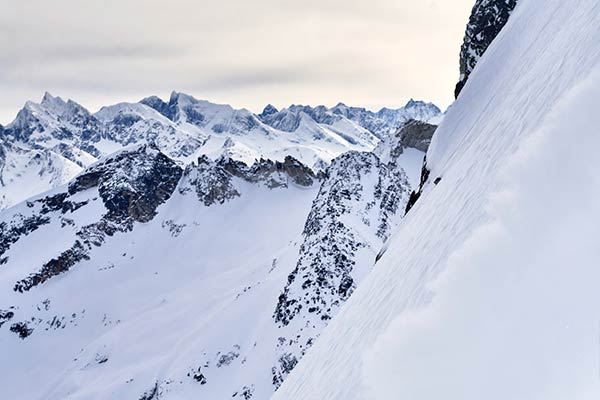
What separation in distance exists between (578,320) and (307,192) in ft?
352

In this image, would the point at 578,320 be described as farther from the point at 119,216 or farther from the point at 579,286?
the point at 119,216

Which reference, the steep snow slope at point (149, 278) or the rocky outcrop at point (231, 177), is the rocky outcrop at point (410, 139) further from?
the rocky outcrop at point (231, 177)

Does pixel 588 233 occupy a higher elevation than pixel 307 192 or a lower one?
lower

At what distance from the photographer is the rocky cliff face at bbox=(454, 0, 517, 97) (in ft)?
115

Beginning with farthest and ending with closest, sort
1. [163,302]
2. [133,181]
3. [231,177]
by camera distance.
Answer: [133,181] → [231,177] → [163,302]

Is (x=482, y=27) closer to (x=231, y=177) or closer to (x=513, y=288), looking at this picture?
(x=513, y=288)

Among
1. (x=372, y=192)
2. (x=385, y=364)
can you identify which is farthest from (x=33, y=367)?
(x=385, y=364)

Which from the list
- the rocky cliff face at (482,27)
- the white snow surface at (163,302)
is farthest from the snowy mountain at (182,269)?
the rocky cliff face at (482,27)

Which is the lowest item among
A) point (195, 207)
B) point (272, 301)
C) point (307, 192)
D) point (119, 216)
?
point (272, 301)

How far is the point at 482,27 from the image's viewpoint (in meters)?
35.5

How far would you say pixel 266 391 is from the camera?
1292 inches

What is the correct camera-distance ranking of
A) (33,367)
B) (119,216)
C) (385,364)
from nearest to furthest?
(385,364)
(33,367)
(119,216)

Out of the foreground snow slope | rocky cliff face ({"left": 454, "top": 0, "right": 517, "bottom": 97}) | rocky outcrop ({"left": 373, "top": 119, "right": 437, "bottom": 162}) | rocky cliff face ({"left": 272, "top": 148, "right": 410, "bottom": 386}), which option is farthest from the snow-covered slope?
the foreground snow slope

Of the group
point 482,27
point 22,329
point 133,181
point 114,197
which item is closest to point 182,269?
point 22,329
